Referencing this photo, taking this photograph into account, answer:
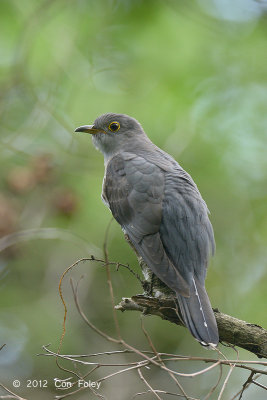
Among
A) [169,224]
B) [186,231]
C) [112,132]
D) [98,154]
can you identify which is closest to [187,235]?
[186,231]

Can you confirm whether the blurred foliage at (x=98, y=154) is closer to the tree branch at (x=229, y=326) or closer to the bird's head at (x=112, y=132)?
the bird's head at (x=112, y=132)

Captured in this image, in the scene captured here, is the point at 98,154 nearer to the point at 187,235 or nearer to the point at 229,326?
the point at 187,235

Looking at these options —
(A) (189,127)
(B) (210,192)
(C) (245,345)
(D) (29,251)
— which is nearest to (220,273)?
(B) (210,192)

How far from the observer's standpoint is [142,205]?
445 centimetres

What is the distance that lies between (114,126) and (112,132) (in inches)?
3.1

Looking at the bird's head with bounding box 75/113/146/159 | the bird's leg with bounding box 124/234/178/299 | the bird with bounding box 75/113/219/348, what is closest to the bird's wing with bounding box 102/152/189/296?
the bird with bounding box 75/113/219/348

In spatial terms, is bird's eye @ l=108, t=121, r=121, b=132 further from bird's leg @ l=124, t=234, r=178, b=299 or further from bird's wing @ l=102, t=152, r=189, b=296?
bird's leg @ l=124, t=234, r=178, b=299

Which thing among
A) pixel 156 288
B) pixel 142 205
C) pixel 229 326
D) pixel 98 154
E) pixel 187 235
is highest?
pixel 98 154

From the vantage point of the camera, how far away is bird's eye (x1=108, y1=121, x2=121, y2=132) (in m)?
5.76

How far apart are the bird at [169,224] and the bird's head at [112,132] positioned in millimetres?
562

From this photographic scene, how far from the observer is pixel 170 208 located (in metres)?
4.31

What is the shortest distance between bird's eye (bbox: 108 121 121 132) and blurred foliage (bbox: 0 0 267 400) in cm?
71

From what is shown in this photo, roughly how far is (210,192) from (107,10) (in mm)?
3199

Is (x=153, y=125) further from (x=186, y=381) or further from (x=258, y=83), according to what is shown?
(x=186, y=381)
